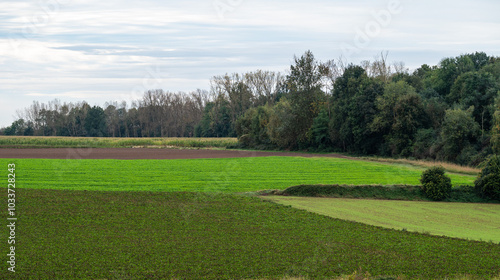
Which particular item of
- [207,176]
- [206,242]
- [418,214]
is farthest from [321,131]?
[206,242]

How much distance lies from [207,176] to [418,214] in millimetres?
19119

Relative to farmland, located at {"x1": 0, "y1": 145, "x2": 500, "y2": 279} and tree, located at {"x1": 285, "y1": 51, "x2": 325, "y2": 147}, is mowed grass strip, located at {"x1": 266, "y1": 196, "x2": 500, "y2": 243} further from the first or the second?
tree, located at {"x1": 285, "y1": 51, "x2": 325, "y2": 147}

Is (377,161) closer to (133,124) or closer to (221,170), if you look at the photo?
(221,170)

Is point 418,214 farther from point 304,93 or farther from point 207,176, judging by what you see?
point 304,93

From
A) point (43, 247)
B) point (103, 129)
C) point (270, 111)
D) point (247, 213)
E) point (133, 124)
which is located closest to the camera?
point (43, 247)

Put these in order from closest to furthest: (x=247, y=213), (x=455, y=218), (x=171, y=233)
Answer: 1. (x=171, y=233)
2. (x=247, y=213)
3. (x=455, y=218)

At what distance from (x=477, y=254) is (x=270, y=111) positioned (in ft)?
251

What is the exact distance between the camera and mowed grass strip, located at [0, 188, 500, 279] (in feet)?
44.1

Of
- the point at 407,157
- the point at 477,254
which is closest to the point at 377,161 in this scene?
the point at 407,157

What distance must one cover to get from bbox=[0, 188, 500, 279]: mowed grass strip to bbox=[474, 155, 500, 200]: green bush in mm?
13411

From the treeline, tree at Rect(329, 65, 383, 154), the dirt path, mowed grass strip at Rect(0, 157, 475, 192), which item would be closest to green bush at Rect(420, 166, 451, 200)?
mowed grass strip at Rect(0, 157, 475, 192)

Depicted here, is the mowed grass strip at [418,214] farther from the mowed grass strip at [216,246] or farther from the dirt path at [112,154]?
the dirt path at [112,154]

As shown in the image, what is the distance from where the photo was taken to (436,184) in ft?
99.5

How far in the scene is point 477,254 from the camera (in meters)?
16.0
